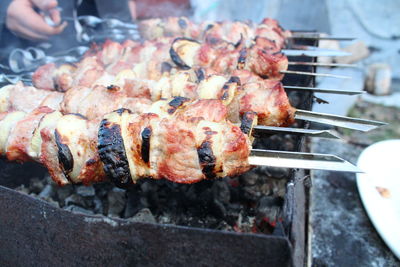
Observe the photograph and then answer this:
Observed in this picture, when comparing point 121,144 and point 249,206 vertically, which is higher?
point 121,144

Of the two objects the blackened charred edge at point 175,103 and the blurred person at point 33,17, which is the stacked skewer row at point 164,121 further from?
the blurred person at point 33,17

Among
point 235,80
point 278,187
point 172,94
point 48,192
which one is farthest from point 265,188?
point 48,192

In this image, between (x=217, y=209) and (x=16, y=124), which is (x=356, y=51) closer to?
(x=217, y=209)

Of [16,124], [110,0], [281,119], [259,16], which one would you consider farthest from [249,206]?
[259,16]

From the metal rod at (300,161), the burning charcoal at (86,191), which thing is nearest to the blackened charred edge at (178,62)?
the metal rod at (300,161)

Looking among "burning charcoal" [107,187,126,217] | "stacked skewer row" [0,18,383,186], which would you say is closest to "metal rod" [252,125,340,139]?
"stacked skewer row" [0,18,383,186]
